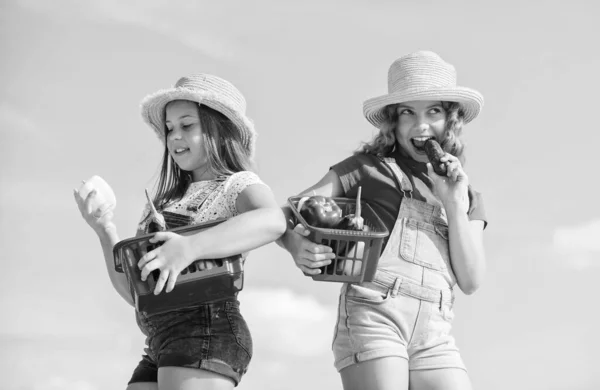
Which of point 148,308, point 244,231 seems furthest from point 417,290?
point 148,308

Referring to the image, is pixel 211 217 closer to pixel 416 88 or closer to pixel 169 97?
pixel 169 97

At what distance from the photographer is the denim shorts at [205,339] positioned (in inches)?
171

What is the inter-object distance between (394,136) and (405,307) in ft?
3.89

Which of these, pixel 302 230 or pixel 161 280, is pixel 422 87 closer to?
pixel 302 230

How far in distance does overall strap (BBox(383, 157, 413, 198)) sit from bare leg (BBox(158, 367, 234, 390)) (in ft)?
5.45

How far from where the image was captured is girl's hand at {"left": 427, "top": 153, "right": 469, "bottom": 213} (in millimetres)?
5098

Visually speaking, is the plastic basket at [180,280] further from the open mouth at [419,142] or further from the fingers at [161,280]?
the open mouth at [419,142]

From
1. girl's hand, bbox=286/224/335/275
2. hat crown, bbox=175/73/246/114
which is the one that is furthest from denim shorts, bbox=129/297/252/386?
hat crown, bbox=175/73/246/114

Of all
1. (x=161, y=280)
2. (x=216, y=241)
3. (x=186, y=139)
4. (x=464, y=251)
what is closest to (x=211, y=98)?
(x=186, y=139)

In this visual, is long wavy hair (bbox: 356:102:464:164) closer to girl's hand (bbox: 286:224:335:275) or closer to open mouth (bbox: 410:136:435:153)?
open mouth (bbox: 410:136:435:153)

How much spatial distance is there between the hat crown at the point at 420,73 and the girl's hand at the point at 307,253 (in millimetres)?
1308

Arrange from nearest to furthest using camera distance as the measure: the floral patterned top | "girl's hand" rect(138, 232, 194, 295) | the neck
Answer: "girl's hand" rect(138, 232, 194, 295), the floral patterned top, the neck

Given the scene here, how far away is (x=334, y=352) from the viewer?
16.6ft

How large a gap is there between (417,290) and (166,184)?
1648 mm
